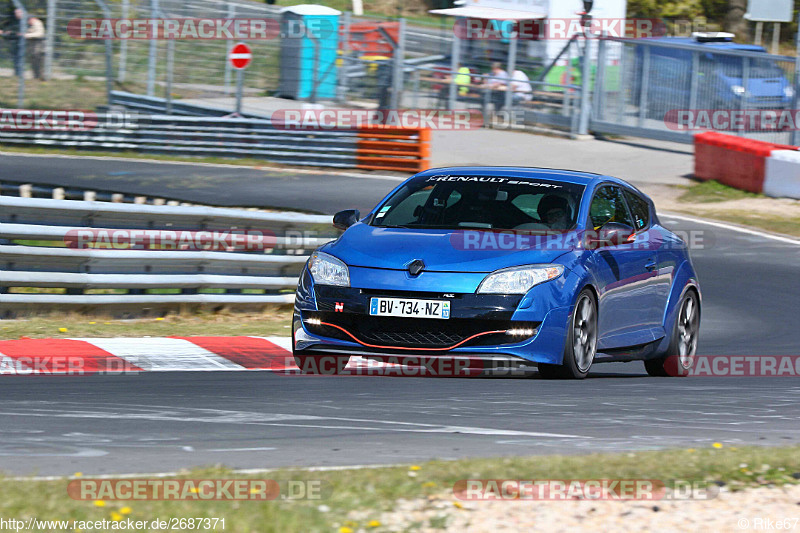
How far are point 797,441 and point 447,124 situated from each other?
2447 cm

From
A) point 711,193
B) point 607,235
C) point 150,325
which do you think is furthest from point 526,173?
point 711,193

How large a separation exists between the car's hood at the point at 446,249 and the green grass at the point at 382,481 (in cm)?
230

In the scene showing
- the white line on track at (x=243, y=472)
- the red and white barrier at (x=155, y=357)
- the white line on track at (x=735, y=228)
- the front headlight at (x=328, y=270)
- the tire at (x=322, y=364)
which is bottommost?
the white line on track at (x=735, y=228)

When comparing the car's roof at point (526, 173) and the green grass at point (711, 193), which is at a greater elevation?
the car's roof at point (526, 173)

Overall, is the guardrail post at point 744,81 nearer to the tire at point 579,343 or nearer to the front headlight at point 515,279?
the tire at point 579,343

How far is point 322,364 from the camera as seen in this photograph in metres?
8.48

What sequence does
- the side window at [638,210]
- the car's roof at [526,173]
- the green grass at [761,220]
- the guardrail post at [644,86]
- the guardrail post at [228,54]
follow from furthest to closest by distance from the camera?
1. the guardrail post at [228,54]
2. the guardrail post at [644,86]
3. the green grass at [761,220]
4. the side window at [638,210]
5. the car's roof at [526,173]

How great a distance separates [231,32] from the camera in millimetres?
29266

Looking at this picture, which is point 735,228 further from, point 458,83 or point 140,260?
point 458,83

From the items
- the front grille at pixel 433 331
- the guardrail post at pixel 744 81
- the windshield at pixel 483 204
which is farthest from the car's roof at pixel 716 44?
the front grille at pixel 433 331

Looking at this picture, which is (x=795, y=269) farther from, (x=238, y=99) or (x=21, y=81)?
(x=21, y=81)

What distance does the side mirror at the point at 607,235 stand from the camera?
325 inches

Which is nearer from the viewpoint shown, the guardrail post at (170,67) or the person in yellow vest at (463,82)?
the guardrail post at (170,67)

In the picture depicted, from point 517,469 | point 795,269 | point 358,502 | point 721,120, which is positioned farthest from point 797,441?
point 721,120
